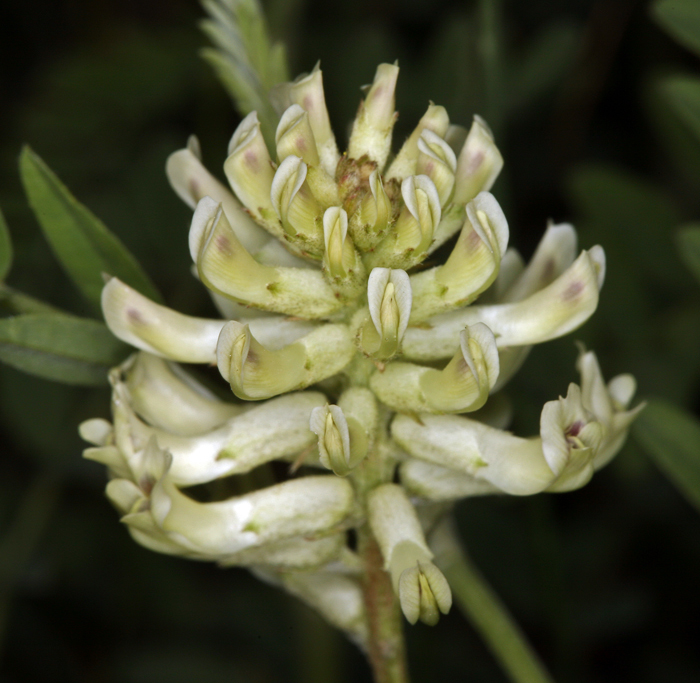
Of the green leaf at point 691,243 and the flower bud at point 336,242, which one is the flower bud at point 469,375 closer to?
the flower bud at point 336,242

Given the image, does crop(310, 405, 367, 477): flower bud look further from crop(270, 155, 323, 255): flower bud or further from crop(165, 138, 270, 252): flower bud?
crop(165, 138, 270, 252): flower bud

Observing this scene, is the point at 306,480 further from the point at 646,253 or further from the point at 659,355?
the point at 646,253

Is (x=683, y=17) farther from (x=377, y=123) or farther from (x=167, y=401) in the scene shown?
(x=167, y=401)

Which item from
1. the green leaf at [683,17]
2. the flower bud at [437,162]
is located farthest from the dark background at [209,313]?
the flower bud at [437,162]

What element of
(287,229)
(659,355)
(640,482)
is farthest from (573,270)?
(640,482)

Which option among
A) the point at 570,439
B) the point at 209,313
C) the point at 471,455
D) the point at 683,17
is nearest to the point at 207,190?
the point at 471,455
